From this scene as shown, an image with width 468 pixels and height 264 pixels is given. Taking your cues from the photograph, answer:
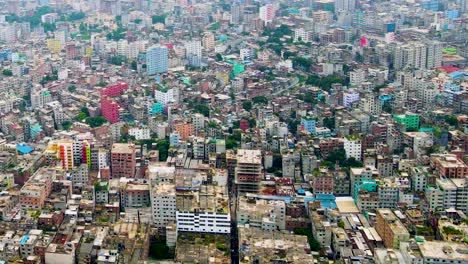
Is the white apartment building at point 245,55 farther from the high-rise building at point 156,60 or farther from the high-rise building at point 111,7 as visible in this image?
the high-rise building at point 111,7

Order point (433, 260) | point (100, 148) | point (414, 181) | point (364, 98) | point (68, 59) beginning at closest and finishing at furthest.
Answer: point (433, 260)
point (414, 181)
point (100, 148)
point (364, 98)
point (68, 59)

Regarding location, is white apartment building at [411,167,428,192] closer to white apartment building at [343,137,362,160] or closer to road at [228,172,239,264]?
white apartment building at [343,137,362,160]

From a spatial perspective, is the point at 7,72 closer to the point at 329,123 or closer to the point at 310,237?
the point at 329,123

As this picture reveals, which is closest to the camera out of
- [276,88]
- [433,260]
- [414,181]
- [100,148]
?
[433,260]

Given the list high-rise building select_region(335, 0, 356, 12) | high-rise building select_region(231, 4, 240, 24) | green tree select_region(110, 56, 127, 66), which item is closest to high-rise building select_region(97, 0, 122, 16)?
high-rise building select_region(231, 4, 240, 24)

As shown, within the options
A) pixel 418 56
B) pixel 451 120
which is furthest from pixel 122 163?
pixel 418 56

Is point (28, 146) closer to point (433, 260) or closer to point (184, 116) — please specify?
point (184, 116)

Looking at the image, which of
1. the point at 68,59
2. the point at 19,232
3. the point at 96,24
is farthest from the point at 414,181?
the point at 96,24
